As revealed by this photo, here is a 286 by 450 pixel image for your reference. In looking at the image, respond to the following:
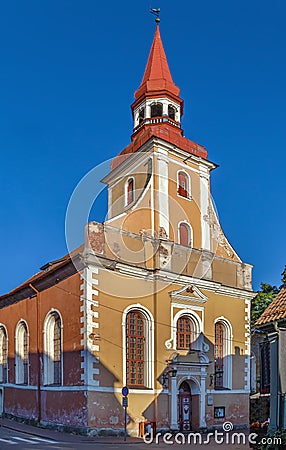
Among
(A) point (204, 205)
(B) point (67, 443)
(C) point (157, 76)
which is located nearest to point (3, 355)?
(B) point (67, 443)

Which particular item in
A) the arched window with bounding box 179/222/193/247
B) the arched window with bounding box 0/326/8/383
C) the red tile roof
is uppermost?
the arched window with bounding box 179/222/193/247

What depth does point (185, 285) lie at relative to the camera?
23.4 metres

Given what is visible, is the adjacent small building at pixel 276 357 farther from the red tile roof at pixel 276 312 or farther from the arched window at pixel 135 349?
the arched window at pixel 135 349

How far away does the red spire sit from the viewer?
28.3 metres

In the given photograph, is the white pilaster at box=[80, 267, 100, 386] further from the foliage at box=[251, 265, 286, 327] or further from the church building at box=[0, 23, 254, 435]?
the foliage at box=[251, 265, 286, 327]

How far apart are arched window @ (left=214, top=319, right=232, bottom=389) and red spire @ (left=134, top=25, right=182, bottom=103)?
13096 millimetres

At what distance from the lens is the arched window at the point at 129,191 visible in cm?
2687

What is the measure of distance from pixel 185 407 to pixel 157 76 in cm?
1819

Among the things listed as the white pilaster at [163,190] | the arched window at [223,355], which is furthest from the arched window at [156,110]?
the arched window at [223,355]

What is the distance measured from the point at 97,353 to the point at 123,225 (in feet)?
21.1

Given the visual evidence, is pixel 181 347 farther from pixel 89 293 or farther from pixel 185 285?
pixel 89 293

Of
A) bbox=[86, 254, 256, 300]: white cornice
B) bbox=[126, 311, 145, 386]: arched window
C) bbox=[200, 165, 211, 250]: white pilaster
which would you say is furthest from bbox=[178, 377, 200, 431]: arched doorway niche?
bbox=[200, 165, 211, 250]: white pilaster

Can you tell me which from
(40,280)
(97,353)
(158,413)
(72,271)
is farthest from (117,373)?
(40,280)

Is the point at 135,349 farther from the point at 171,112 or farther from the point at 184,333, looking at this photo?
the point at 171,112
